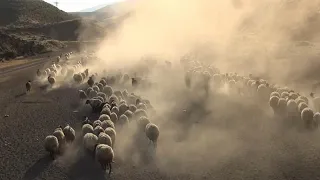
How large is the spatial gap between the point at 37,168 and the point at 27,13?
381ft

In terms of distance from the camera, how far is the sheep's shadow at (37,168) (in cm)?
1327

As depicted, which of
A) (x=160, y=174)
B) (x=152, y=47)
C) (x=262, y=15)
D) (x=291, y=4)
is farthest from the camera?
(x=262, y=15)

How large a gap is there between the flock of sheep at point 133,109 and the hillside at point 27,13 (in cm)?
9143

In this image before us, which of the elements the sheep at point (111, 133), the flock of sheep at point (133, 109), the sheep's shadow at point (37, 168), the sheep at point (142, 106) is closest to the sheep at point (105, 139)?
the flock of sheep at point (133, 109)

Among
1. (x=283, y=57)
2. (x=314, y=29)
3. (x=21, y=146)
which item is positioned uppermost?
(x=314, y=29)

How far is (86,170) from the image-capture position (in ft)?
44.5

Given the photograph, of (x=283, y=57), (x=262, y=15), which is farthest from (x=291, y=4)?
(x=283, y=57)

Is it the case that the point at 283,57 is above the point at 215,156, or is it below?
above

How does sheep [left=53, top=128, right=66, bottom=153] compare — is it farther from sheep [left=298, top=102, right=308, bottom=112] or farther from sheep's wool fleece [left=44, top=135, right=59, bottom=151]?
sheep [left=298, top=102, right=308, bottom=112]

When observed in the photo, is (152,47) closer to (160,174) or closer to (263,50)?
(263,50)

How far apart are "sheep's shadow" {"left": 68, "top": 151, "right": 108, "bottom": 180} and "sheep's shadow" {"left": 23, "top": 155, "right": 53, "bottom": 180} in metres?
1.09

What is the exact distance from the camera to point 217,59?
45.7m

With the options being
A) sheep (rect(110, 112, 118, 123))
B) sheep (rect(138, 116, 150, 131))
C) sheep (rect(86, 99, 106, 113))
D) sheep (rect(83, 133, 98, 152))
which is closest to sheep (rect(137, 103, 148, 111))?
sheep (rect(110, 112, 118, 123))

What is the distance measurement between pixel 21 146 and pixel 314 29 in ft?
185
